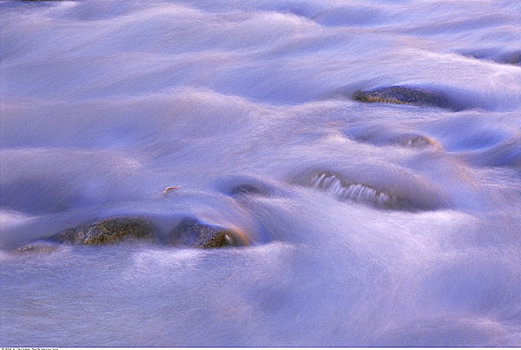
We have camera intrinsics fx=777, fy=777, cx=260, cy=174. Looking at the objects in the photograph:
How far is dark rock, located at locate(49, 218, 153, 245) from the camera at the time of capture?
2.95 m

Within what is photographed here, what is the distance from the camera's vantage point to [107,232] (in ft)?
9.75

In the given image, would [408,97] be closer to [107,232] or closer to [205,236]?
[205,236]

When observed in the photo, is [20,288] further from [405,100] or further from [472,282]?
[405,100]

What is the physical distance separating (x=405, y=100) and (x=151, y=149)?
4.74 ft

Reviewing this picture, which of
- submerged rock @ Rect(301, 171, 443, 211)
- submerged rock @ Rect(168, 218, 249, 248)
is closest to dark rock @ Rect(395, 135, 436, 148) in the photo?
submerged rock @ Rect(301, 171, 443, 211)

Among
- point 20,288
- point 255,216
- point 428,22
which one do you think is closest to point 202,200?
point 255,216

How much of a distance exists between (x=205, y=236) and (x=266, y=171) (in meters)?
0.80

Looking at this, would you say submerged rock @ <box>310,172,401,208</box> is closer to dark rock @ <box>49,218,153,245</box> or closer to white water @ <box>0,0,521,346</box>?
white water @ <box>0,0,521,346</box>

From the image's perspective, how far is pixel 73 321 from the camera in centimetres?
249

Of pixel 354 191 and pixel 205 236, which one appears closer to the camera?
pixel 205 236

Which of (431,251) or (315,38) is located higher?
(315,38)

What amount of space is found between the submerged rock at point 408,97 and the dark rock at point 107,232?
190 cm

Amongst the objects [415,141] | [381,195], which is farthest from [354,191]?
[415,141]

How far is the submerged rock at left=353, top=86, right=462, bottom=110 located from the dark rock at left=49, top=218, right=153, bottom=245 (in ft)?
6.24
